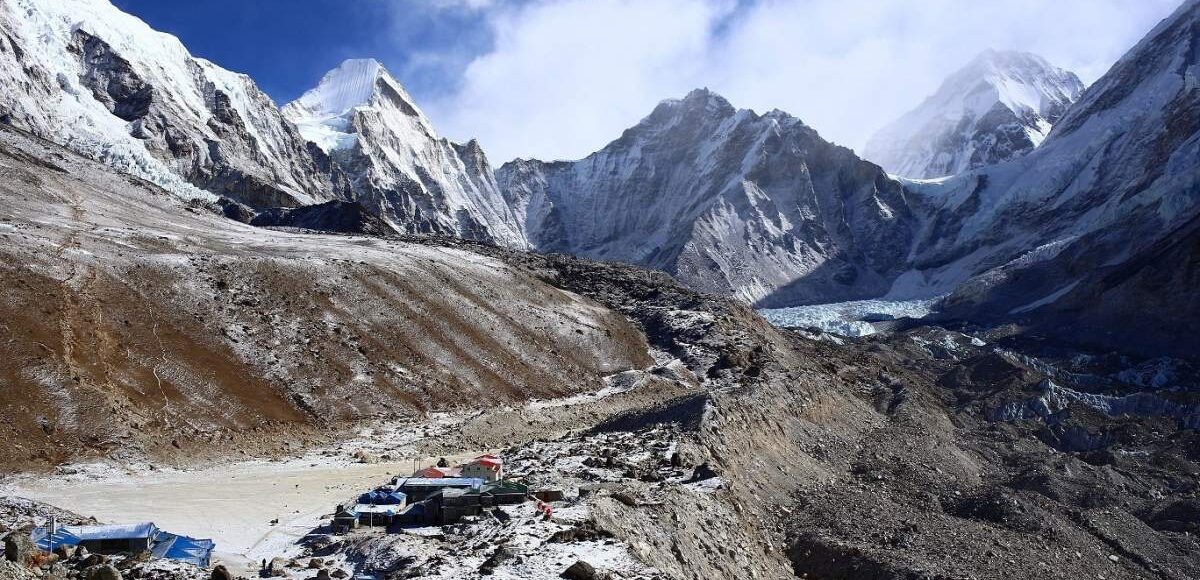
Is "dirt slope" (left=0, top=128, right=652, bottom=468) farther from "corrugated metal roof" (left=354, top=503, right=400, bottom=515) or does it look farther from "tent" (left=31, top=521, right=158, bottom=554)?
"corrugated metal roof" (left=354, top=503, right=400, bottom=515)

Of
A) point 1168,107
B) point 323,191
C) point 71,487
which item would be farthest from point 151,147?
point 1168,107

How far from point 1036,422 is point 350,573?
62.6 m

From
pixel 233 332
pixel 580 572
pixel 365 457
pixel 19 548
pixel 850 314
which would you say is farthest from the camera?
pixel 850 314

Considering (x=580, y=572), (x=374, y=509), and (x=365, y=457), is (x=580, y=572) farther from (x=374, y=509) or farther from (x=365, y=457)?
(x=365, y=457)

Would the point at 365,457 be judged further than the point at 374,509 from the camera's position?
Yes

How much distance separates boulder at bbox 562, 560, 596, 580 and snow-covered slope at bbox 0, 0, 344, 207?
387 feet

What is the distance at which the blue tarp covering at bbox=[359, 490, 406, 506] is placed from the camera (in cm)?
2939

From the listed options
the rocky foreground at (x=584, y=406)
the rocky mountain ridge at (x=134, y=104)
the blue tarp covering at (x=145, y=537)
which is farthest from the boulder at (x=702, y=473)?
the rocky mountain ridge at (x=134, y=104)

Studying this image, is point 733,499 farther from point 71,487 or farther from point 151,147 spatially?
point 151,147

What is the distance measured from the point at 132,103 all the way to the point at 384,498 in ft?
429

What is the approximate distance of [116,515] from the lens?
30.0 m

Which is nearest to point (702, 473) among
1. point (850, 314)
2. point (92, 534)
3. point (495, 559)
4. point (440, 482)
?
point (440, 482)

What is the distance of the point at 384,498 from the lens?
2972cm

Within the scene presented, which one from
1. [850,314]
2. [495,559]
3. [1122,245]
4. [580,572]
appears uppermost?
[1122,245]
